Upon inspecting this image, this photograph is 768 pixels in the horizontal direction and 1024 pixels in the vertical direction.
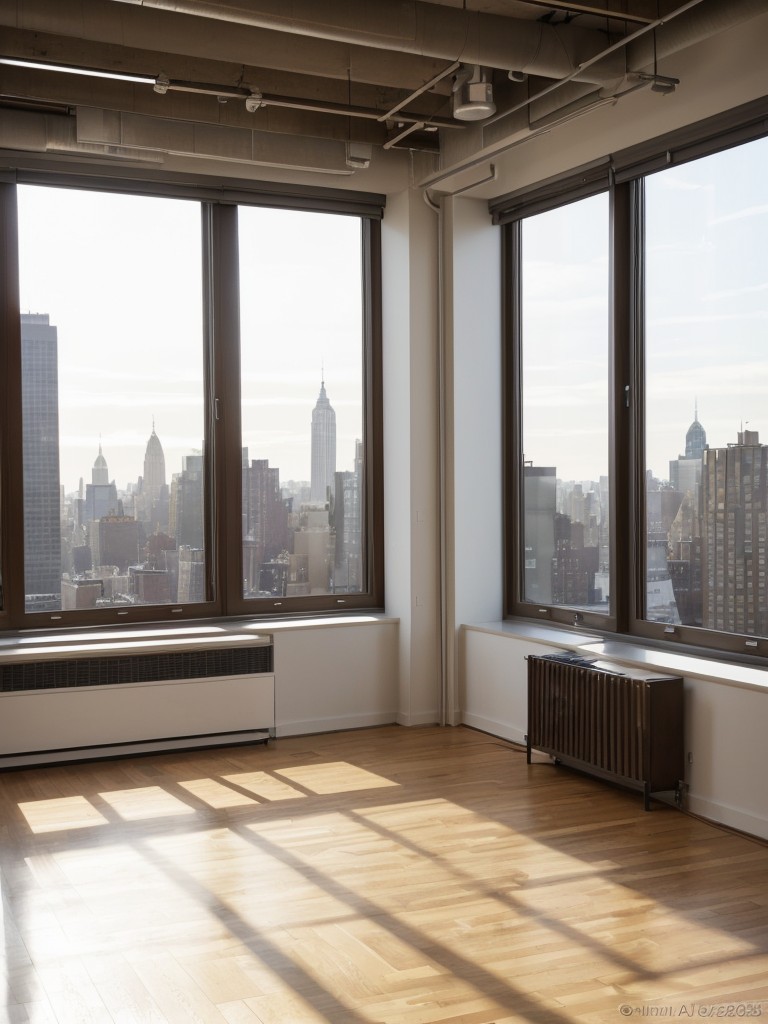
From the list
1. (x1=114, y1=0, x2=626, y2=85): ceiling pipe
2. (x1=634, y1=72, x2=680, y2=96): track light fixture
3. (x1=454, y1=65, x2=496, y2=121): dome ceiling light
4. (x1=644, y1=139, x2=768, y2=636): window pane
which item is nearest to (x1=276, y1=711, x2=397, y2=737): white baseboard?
(x1=644, y1=139, x2=768, y2=636): window pane

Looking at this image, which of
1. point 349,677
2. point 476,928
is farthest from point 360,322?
point 476,928

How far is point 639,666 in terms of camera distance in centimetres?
549

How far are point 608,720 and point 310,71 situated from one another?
142 inches

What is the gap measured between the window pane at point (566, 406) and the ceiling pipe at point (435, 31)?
4.41ft

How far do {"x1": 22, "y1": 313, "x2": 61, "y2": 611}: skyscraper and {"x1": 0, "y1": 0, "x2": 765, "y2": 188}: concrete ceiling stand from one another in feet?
3.73

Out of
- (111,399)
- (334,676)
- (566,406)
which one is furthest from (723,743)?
(111,399)

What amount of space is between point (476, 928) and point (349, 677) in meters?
3.27

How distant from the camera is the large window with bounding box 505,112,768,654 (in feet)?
17.5

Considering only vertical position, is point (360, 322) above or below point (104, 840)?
above

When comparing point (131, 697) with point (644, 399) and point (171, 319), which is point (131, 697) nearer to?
point (171, 319)

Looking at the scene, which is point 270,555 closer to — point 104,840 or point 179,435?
point 179,435

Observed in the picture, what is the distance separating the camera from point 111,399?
264 inches

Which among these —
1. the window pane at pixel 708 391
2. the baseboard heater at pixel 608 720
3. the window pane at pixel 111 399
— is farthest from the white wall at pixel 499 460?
the window pane at pixel 111 399

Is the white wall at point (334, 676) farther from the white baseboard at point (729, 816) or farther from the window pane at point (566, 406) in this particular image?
the white baseboard at point (729, 816)
